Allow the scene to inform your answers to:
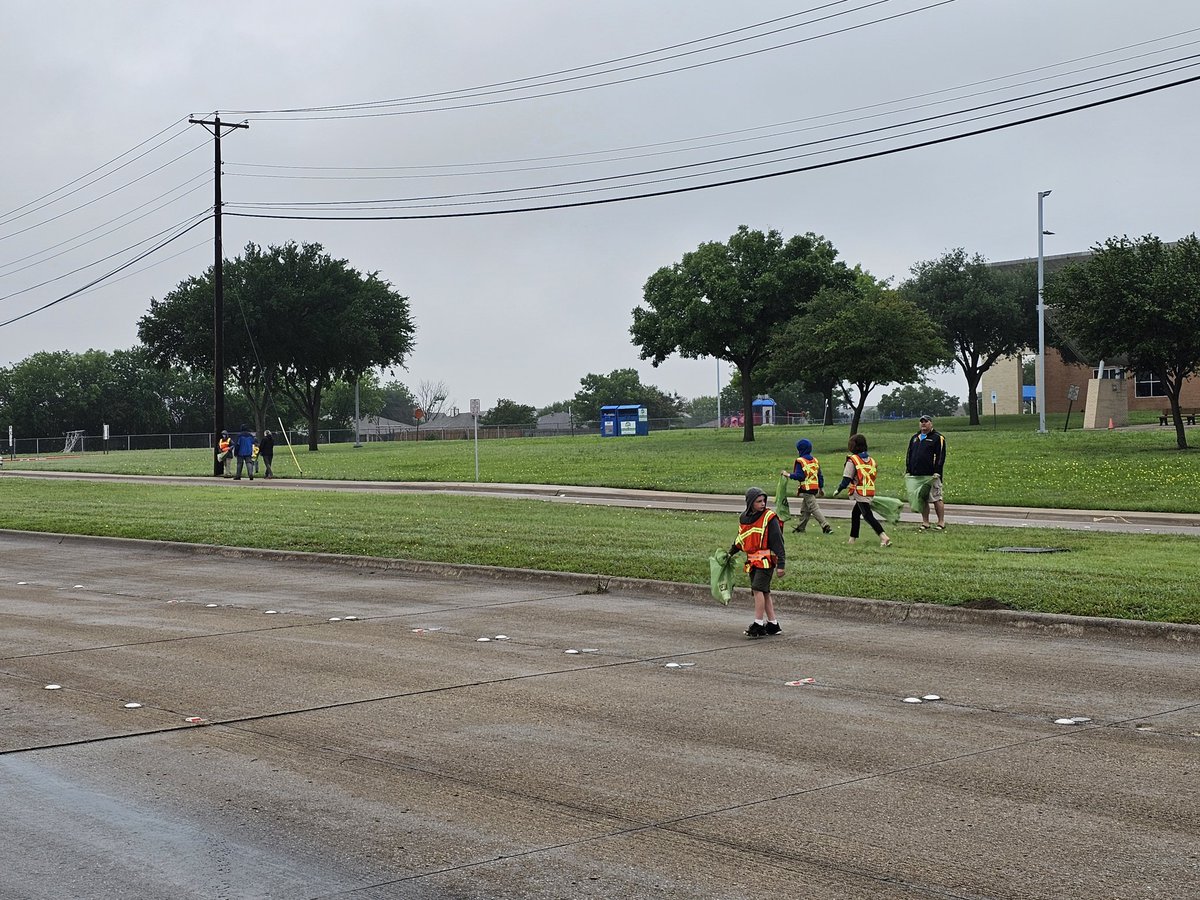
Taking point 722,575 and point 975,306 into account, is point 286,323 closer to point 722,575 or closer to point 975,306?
point 975,306

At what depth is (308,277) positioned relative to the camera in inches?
2788

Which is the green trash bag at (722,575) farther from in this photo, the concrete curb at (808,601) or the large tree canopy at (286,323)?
the large tree canopy at (286,323)

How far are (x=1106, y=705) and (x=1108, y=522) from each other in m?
15.2

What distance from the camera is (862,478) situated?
730 inches

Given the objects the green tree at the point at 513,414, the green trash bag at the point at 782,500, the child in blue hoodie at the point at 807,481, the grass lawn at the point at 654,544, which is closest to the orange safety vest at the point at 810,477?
the child in blue hoodie at the point at 807,481

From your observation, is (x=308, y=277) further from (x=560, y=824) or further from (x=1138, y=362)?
(x=560, y=824)

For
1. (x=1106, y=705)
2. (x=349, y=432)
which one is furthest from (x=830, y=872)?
(x=349, y=432)

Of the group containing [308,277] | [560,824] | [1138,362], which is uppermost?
[308,277]

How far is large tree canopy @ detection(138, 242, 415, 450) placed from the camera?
6819 cm

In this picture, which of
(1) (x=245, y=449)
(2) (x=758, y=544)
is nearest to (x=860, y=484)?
(2) (x=758, y=544)

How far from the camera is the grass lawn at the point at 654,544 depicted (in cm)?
1334

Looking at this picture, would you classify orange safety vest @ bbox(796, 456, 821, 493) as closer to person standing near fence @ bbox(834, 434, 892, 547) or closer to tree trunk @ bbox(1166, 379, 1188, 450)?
person standing near fence @ bbox(834, 434, 892, 547)

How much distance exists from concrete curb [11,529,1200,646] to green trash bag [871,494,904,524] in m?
4.84

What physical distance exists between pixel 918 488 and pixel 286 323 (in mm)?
52862
